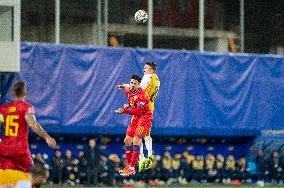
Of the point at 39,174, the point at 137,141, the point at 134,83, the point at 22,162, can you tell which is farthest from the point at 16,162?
the point at 134,83

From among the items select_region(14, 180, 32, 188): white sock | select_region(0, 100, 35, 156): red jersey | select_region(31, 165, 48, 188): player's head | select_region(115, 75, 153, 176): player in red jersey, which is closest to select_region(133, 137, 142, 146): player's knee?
select_region(115, 75, 153, 176): player in red jersey

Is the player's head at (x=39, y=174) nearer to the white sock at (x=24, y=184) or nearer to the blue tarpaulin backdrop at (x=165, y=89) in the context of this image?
the white sock at (x=24, y=184)

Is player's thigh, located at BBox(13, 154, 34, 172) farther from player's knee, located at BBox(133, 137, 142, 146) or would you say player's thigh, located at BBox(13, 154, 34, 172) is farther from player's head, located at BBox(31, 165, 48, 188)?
player's knee, located at BBox(133, 137, 142, 146)

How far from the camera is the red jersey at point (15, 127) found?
16.5 meters

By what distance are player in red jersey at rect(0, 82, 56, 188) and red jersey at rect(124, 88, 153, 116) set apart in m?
5.40

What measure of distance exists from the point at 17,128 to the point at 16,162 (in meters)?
0.77

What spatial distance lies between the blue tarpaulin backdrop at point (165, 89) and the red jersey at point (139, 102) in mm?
9730

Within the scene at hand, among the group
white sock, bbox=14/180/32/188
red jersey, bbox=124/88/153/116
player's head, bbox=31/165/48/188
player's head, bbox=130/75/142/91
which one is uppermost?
player's head, bbox=130/75/142/91

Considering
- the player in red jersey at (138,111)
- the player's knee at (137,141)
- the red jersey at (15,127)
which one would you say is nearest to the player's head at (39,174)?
the red jersey at (15,127)

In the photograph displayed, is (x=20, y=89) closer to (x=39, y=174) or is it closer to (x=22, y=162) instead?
(x=22, y=162)

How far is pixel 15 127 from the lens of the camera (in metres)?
16.8

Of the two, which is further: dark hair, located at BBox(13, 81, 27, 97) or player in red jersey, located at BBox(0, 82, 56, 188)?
player in red jersey, located at BBox(0, 82, 56, 188)

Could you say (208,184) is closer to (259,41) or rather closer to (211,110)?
(211,110)

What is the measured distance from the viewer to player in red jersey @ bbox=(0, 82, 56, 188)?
16.3m
